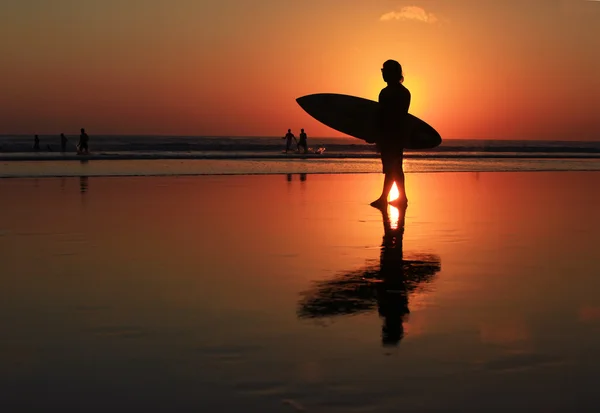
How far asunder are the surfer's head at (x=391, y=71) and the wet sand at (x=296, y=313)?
3637 mm

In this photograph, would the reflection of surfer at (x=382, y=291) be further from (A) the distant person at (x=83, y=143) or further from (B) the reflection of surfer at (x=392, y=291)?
(A) the distant person at (x=83, y=143)

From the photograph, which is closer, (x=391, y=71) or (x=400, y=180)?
(x=391, y=71)

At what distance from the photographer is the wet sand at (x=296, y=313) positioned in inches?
174

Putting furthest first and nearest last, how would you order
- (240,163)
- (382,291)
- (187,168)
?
(240,163), (187,168), (382,291)

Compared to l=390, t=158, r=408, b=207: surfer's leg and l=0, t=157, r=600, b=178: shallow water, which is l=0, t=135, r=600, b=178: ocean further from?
l=390, t=158, r=408, b=207: surfer's leg

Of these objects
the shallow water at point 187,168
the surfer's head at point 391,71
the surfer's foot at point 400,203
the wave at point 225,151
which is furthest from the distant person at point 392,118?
the wave at point 225,151

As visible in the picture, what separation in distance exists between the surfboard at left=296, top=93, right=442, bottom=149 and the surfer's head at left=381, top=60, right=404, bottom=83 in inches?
43.7

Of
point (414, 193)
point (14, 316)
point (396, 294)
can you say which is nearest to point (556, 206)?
point (414, 193)

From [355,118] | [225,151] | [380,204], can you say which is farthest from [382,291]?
[225,151]

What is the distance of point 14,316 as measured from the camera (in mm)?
6277

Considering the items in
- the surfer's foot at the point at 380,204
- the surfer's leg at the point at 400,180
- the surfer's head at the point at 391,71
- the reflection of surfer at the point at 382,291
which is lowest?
the reflection of surfer at the point at 382,291

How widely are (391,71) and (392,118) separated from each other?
0.96 metres

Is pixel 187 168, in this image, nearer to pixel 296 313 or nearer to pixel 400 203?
pixel 400 203

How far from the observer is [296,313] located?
6480 millimetres
